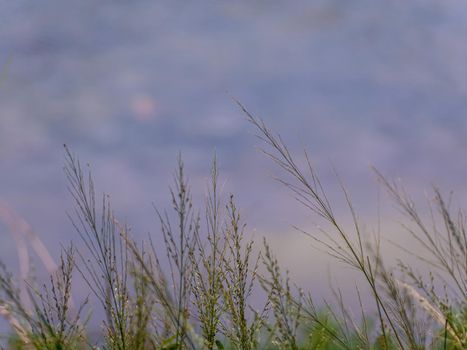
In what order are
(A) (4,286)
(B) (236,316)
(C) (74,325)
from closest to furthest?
(A) (4,286)
(C) (74,325)
(B) (236,316)

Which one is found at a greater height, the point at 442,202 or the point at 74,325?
the point at 442,202

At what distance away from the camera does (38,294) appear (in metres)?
2.83

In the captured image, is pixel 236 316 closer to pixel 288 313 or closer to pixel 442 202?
pixel 288 313

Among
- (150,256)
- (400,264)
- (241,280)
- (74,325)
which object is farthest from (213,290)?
(400,264)

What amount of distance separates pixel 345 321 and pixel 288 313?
674 mm

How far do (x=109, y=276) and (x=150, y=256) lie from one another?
22 cm

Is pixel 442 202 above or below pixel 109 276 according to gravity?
above

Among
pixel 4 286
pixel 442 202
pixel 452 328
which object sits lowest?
pixel 452 328

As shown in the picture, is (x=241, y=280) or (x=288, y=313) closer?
(x=288, y=313)

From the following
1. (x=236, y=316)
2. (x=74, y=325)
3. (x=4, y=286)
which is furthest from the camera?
(x=236, y=316)

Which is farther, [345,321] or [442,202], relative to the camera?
[345,321]

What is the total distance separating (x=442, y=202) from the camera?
107 inches

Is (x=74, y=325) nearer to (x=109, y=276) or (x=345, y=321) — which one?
(x=109, y=276)

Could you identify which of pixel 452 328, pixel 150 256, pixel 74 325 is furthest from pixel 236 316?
pixel 452 328
